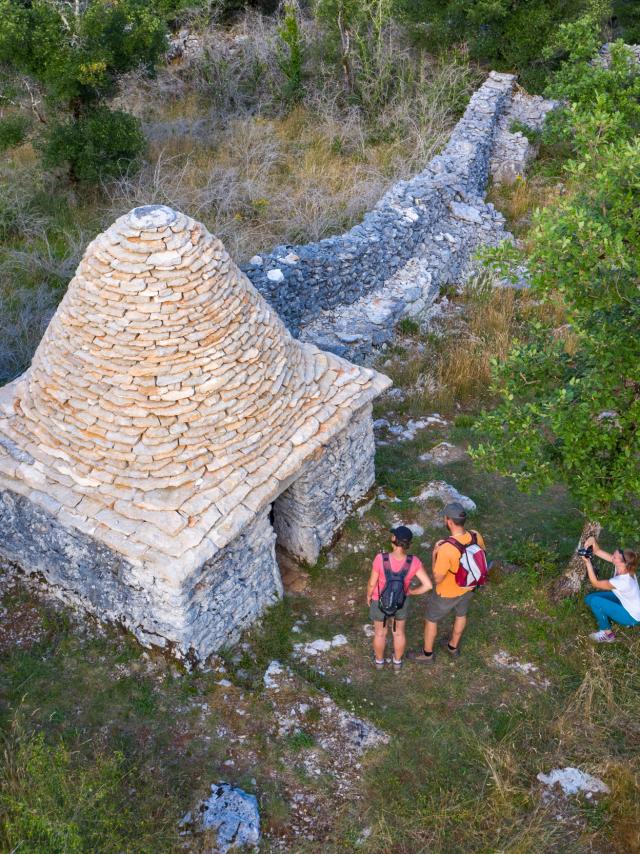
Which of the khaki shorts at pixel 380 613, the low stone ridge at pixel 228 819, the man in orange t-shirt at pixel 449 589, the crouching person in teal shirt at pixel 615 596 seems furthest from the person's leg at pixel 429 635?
the low stone ridge at pixel 228 819

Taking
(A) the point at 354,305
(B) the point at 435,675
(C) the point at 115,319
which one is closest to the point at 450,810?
(B) the point at 435,675

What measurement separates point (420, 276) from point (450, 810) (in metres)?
7.59

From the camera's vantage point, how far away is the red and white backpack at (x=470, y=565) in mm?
5312

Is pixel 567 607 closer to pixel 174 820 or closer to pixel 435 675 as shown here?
pixel 435 675

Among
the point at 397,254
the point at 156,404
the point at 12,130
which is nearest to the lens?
the point at 156,404

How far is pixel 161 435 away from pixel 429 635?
256 cm

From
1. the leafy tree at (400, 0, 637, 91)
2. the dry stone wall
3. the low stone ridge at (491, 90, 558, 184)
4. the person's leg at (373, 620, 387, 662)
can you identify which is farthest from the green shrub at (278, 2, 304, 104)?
the person's leg at (373, 620, 387, 662)

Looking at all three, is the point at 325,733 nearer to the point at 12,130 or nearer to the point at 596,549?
the point at 596,549

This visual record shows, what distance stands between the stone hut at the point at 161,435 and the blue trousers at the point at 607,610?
2.40m

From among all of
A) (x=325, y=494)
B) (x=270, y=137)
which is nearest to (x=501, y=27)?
(x=270, y=137)

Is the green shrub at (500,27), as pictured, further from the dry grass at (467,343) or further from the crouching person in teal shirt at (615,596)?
the crouching person in teal shirt at (615,596)

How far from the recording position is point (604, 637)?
18.9 feet

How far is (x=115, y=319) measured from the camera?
501 cm

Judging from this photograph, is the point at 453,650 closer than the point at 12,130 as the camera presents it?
Yes
